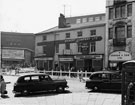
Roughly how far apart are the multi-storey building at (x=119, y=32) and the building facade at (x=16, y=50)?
33276 mm

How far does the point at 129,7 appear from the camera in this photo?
34062mm

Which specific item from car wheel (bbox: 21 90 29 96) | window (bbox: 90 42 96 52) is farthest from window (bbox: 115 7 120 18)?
car wheel (bbox: 21 90 29 96)

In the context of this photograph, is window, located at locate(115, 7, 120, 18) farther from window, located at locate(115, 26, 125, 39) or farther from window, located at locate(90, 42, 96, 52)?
window, located at locate(90, 42, 96, 52)

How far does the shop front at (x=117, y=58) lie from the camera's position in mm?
33831

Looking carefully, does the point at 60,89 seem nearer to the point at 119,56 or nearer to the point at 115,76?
the point at 115,76

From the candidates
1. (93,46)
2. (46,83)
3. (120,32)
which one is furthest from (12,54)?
(46,83)

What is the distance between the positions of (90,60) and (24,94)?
2267cm

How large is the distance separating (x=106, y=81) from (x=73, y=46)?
80.4ft

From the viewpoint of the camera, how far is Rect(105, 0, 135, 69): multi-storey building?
33.6 m

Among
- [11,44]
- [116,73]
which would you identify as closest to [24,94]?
[116,73]

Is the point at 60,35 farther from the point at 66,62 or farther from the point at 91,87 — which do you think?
the point at 91,87

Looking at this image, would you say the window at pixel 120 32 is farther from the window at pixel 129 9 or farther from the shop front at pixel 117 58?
the shop front at pixel 117 58

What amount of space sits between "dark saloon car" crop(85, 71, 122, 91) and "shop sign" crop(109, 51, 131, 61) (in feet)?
52.7

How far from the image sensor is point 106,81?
17.9 metres
